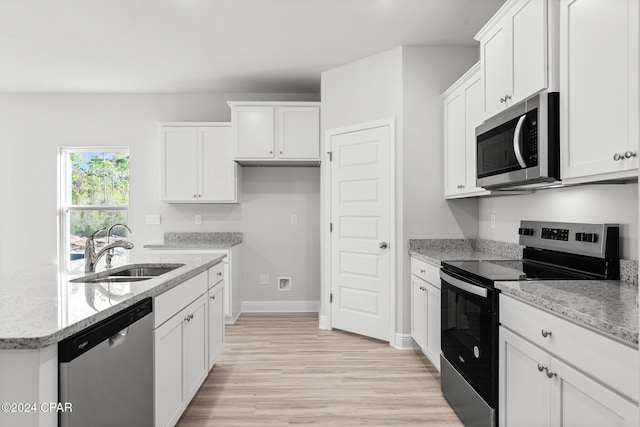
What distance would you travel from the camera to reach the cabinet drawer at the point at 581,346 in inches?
42.9

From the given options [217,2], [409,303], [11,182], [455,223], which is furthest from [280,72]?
[11,182]

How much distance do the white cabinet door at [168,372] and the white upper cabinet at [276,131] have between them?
8.52 feet

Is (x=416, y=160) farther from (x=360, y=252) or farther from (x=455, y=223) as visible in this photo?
(x=360, y=252)

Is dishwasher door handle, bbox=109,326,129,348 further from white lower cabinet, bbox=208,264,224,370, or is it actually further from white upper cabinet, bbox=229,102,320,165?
white upper cabinet, bbox=229,102,320,165

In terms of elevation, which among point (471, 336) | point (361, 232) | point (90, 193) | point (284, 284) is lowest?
point (284, 284)

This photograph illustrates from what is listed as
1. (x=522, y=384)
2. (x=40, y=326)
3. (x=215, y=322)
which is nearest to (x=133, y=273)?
(x=215, y=322)

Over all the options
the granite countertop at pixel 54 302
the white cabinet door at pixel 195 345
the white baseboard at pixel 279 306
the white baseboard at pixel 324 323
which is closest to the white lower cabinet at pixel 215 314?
the white cabinet door at pixel 195 345

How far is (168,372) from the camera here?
194cm

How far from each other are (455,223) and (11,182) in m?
5.29

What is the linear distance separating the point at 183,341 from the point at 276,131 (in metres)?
2.75

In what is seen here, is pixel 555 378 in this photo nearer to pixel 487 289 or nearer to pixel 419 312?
pixel 487 289

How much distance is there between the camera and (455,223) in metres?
3.57

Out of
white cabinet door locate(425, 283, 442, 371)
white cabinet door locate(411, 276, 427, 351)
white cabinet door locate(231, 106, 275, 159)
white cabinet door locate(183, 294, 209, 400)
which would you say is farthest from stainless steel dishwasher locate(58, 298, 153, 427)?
white cabinet door locate(231, 106, 275, 159)

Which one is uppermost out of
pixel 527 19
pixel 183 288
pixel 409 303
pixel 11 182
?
pixel 527 19
